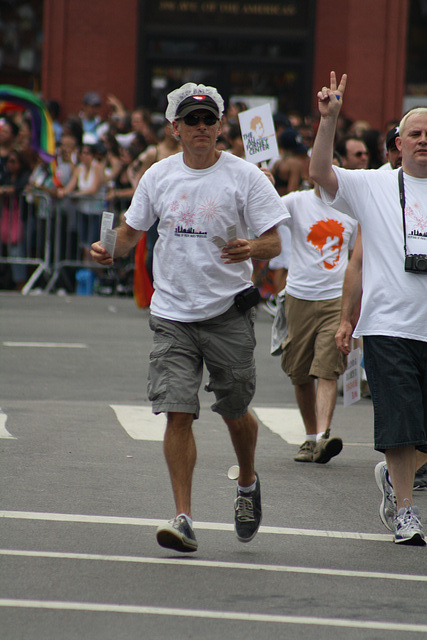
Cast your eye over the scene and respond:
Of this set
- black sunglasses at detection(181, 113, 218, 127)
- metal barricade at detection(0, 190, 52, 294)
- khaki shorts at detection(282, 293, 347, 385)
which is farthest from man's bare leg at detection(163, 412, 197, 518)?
metal barricade at detection(0, 190, 52, 294)

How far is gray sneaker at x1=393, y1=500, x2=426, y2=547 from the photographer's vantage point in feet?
19.3

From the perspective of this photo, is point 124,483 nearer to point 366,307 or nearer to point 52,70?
point 366,307

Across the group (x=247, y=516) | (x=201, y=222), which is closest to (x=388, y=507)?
(x=247, y=516)

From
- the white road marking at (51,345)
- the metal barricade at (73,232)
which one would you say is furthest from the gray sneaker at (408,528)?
the metal barricade at (73,232)

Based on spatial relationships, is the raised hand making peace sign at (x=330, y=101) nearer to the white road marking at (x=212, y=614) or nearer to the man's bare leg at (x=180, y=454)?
the man's bare leg at (x=180, y=454)

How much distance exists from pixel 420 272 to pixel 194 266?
3.57 feet

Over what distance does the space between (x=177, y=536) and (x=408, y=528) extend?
1.19 m

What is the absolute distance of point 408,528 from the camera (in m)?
5.90

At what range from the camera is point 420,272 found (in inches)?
233

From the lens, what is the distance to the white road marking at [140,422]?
8719 millimetres

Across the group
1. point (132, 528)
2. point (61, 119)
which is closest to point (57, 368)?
point (132, 528)

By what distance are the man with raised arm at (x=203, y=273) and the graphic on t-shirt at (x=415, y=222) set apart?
62 cm

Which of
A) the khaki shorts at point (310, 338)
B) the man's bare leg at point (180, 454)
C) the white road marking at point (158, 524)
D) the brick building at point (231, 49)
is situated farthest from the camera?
the brick building at point (231, 49)

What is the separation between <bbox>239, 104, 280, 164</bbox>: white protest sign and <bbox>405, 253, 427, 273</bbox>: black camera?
10.6 ft
